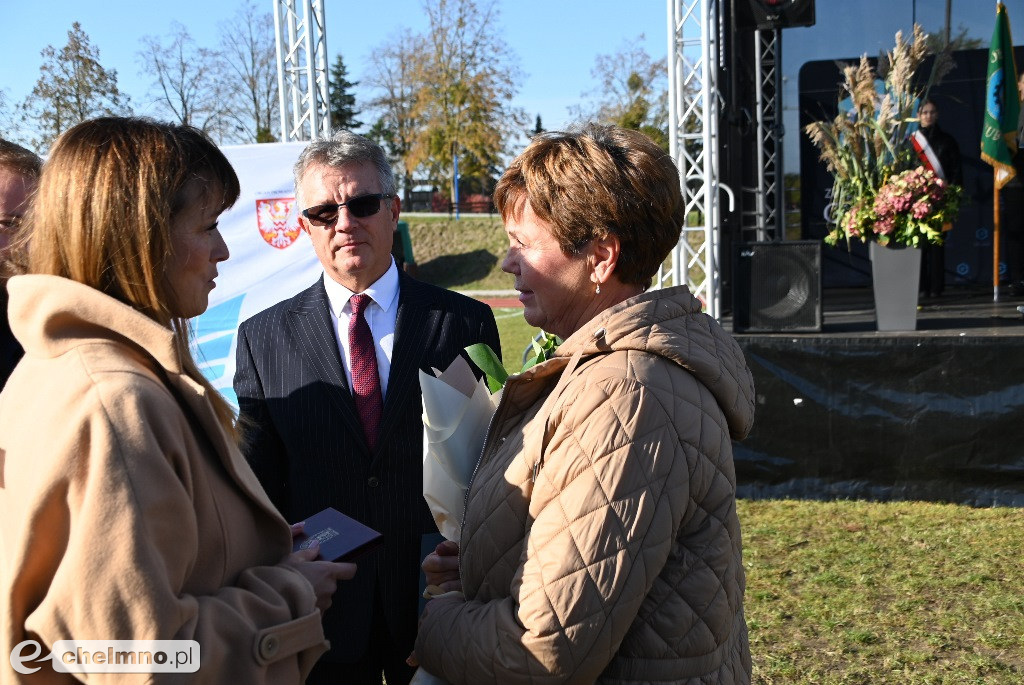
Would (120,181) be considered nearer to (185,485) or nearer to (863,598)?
(185,485)

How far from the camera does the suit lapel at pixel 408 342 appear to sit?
2.43 m

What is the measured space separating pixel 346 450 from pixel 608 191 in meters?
1.11

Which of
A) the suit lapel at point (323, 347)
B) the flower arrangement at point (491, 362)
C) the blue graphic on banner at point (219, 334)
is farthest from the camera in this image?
the blue graphic on banner at point (219, 334)

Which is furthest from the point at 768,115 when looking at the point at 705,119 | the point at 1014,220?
the point at 1014,220

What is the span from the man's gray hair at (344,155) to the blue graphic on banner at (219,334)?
105 inches

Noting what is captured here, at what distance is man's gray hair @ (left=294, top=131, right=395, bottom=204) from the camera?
2588 millimetres

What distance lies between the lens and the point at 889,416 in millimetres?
5543

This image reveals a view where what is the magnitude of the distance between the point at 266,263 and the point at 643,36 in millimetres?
33291

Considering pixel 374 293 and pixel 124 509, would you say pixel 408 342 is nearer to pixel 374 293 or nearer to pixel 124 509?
pixel 374 293

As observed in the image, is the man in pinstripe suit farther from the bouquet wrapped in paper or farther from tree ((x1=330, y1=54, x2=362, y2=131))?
tree ((x1=330, y1=54, x2=362, y2=131))

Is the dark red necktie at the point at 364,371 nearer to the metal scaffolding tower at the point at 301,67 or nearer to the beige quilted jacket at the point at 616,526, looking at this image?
the beige quilted jacket at the point at 616,526

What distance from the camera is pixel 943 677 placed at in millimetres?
3475

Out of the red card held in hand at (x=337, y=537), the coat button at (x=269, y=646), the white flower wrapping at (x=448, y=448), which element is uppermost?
the white flower wrapping at (x=448, y=448)

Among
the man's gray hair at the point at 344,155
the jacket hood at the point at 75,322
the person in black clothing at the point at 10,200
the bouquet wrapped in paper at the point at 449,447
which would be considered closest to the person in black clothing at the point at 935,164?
the man's gray hair at the point at 344,155
